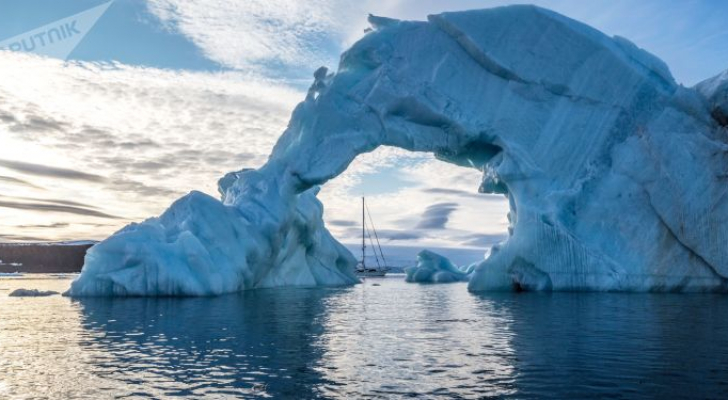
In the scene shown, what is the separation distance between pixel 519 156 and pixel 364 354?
19.9 metres

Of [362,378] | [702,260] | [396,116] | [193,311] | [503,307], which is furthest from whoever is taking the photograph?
[396,116]

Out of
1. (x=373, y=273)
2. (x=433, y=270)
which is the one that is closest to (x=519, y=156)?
(x=433, y=270)

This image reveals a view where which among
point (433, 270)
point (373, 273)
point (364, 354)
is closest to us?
point (364, 354)

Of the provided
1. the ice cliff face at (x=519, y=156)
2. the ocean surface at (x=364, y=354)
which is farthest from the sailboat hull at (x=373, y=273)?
the ocean surface at (x=364, y=354)

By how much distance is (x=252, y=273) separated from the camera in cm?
2869

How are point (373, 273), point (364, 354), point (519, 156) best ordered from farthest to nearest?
point (373, 273), point (519, 156), point (364, 354)

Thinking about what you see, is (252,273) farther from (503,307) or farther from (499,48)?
(499,48)

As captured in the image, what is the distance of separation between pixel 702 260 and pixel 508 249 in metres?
7.82

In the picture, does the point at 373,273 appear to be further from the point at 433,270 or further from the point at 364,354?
the point at 364,354

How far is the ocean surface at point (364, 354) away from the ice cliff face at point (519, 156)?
26.7ft

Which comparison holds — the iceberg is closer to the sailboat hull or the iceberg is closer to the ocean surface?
the sailboat hull

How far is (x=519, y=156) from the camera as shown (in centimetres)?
2828

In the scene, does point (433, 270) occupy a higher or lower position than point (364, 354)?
higher

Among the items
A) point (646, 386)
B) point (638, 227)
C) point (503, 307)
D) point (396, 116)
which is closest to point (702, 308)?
point (503, 307)
